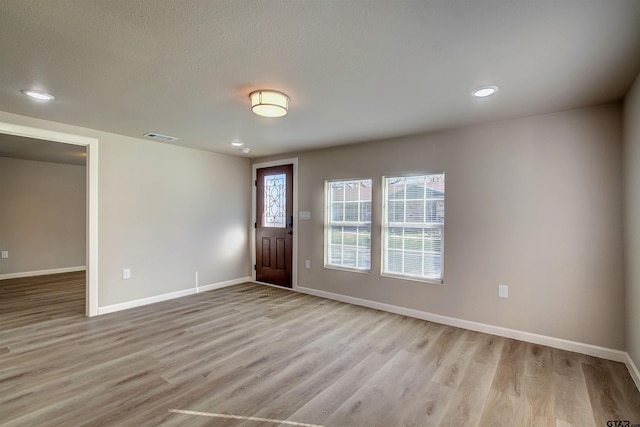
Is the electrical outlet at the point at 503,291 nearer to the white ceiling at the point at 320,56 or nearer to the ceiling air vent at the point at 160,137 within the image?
the white ceiling at the point at 320,56

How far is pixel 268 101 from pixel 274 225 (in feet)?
10.3

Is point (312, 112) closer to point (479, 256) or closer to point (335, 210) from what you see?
point (335, 210)

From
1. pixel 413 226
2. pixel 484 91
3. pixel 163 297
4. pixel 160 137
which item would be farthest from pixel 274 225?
pixel 484 91

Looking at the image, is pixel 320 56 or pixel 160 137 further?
pixel 160 137

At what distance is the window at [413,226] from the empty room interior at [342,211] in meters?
0.03

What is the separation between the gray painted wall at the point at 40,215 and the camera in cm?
573

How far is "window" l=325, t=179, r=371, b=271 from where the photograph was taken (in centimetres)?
430

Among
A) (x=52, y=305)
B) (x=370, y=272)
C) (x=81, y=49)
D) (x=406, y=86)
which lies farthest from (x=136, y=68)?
(x=52, y=305)

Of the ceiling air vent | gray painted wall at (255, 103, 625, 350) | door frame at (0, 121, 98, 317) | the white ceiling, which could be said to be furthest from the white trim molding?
door frame at (0, 121, 98, 317)

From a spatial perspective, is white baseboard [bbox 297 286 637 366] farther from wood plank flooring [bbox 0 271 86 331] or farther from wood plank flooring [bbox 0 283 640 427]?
wood plank flooring [bbox 0 271 86 331]

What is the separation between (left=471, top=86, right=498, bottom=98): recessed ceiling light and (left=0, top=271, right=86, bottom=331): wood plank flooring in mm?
5028

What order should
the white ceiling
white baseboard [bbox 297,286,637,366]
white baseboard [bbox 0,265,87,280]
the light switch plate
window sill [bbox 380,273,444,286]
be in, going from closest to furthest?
the white ceiling → white baseboard [bbox 297,286,637,366] → window sill [bbox 380,273,444,286] → the light switch plate → white baseboard [bbox 0,265,87,280]

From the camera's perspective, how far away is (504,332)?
3184 millimetres

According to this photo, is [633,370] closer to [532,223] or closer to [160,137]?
[532,223]
